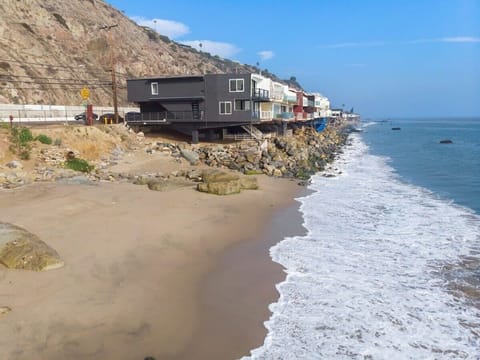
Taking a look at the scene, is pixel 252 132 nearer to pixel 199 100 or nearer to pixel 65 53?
pixel 199 100

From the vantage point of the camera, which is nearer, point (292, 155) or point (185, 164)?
point (185, 164)

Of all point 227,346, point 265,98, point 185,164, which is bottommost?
point 227,346

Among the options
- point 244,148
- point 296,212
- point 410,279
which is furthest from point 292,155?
point 410,279

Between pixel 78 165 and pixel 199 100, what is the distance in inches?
636

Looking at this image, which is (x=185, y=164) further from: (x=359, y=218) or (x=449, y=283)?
(x=449, y=283)

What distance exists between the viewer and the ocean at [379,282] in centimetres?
888

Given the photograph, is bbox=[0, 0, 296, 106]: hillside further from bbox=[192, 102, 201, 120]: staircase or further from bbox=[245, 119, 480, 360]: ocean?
bbox=[245, 119, 480, 360]: ocean

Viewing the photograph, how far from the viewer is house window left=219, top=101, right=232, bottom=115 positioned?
38.4m

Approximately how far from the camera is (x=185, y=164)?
104 ft

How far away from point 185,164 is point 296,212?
45.7 feet

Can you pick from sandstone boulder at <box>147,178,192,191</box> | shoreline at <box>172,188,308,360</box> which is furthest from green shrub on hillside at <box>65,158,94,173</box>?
shoreline at <box>172,188,308,360</box>

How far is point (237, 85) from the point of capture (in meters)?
→ 38.3

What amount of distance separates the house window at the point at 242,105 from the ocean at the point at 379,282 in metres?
17.2

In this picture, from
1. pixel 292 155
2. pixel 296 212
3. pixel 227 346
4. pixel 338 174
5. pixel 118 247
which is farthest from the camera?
pixel 292 155
